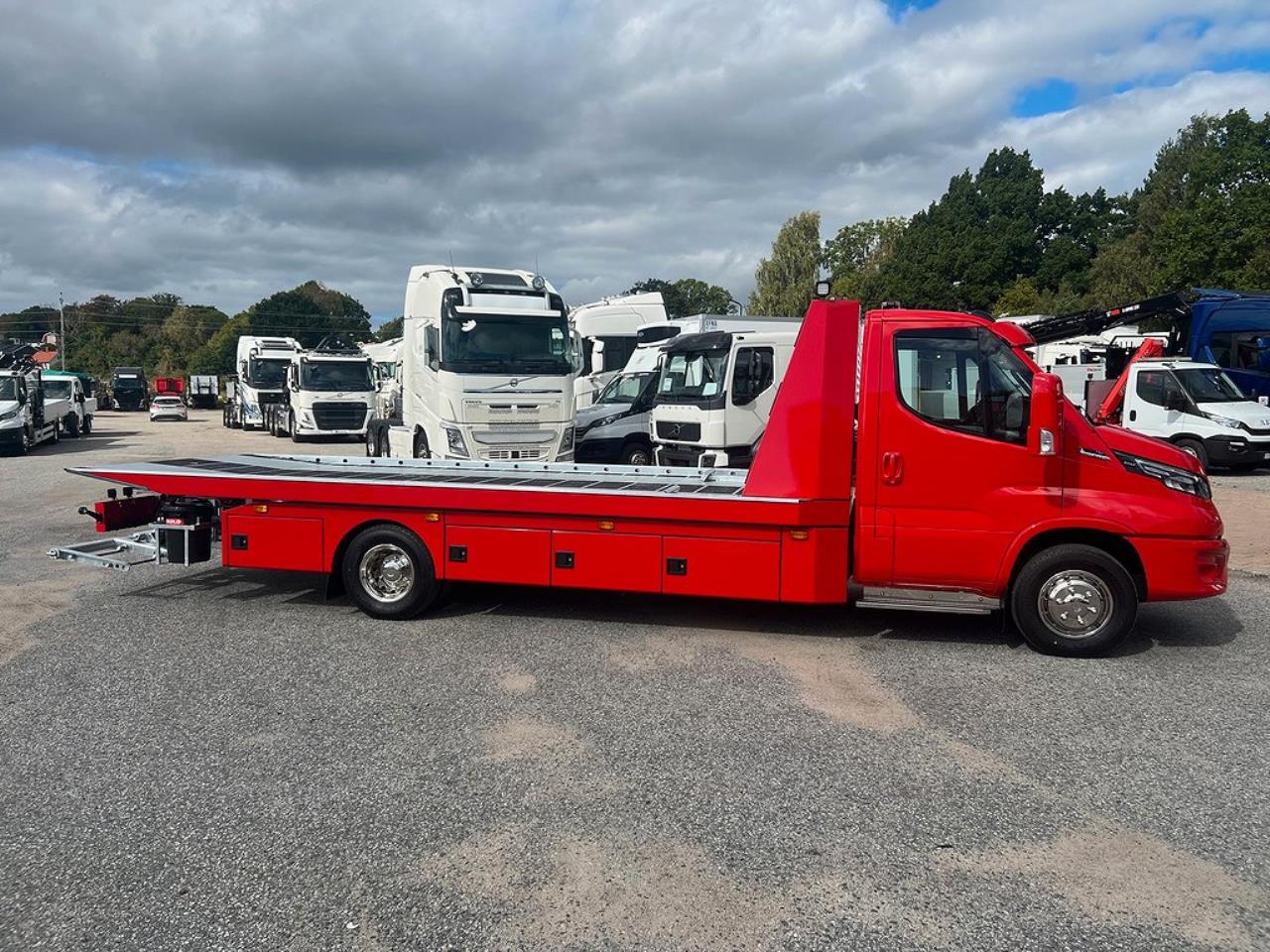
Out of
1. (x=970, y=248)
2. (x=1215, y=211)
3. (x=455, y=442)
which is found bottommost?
(x=455, y=442)

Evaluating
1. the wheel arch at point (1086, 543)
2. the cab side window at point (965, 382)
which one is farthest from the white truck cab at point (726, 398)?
the wheel arch at point (1086, 543)

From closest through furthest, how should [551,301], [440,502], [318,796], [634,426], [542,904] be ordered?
[542,904]
[318,796]
[440,502]
[551,301]
[634,426]

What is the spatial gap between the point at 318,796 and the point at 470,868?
103cm

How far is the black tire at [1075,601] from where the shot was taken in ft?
20.5

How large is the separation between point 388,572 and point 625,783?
359 cm

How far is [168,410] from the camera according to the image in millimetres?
40656

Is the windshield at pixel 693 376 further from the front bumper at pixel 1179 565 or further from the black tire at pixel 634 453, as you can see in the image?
the front bumper at pixel 1179 565

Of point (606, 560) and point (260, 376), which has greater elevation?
point (260, 376)

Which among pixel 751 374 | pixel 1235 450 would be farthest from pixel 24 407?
pixel 1235 450

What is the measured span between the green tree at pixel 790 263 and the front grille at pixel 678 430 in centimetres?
4932

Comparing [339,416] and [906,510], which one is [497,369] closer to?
[906,510]

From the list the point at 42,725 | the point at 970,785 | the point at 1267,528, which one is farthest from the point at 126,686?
the point at 1267,528

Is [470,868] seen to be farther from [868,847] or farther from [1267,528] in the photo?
[1267,528]

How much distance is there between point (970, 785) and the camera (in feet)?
14.8
